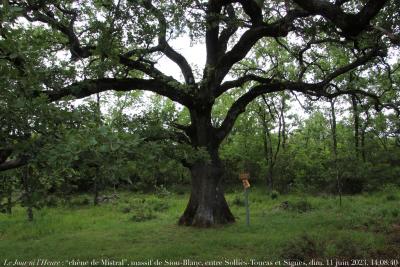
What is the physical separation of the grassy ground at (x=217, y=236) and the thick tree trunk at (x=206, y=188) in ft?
2.02

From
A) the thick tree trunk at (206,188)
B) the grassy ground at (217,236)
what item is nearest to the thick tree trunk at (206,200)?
the thick tree trunk at (206,188)

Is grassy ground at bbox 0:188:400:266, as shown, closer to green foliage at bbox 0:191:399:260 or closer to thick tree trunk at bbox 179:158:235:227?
green foliage at bbox 0:191:399:260

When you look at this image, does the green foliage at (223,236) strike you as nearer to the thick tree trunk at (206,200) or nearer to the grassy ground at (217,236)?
the grassy ground at (217,236)

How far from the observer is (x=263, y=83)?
50.2 feet

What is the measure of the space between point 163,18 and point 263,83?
19.5ft

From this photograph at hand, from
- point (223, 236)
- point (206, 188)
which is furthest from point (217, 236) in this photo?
point (206, 188)

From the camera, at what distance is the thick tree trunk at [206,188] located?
45.6 ft

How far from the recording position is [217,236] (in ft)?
37.9

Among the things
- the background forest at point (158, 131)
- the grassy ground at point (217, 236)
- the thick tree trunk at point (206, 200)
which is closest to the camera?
the background forest at point (158, 131)

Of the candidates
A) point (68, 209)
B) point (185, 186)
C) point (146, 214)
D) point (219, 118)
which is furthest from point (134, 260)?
point (219, 118)

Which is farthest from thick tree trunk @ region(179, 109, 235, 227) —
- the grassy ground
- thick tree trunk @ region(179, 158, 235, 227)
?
the grassy ground

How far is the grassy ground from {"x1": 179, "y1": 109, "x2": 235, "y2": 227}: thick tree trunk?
62cm

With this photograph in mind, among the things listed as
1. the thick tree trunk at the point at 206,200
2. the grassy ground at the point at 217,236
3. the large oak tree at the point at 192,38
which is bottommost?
the grassy ground at the point at 217,236

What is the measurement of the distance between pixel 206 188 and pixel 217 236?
2.81m
